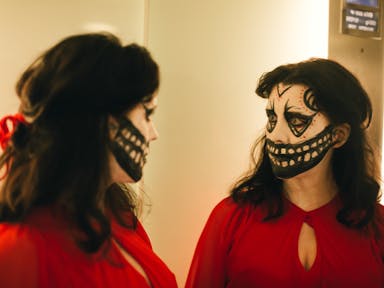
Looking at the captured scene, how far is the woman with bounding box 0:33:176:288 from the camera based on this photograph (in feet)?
2.48

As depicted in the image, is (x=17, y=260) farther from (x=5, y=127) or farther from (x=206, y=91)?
(x=206, y=91)

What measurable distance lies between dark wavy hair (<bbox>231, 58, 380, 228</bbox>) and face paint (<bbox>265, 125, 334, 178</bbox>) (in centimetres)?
7

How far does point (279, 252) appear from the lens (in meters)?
1.12

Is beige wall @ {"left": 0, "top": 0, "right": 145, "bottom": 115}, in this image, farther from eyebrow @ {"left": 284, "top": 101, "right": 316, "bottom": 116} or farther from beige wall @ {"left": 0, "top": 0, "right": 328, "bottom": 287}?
eyebrow @ {"left": 284, "top": 101, "right": 316, "bottom": 116}

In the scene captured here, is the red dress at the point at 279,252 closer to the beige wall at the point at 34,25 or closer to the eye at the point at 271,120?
the eye at the point at 271,120

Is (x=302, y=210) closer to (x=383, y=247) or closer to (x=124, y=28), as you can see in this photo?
(x=383, y=247)

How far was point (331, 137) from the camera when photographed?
1.16m

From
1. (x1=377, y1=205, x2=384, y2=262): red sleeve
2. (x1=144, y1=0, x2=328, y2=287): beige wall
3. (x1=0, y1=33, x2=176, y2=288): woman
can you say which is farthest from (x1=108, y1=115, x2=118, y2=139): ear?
(x1=377, y1=205, x2=384, y2=262): red sleeve

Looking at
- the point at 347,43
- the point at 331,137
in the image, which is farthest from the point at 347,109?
the point at 347,43

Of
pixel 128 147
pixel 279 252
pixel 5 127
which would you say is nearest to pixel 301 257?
pixel 279 252

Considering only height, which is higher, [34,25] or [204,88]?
[34,25]

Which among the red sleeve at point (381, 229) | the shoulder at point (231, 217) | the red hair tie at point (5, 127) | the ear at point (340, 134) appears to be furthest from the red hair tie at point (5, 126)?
the red sleeve at point (381, 229)

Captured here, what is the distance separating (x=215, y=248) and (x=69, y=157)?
567mm

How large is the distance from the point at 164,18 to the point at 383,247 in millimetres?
949
